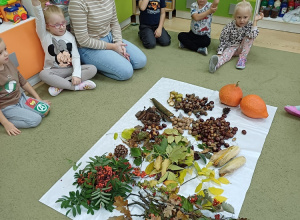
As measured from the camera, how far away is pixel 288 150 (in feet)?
4.91

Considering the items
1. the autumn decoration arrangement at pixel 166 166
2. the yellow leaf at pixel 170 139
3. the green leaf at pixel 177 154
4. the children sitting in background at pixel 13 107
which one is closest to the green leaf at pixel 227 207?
the autumn decoration arrangement at pixel 166 166

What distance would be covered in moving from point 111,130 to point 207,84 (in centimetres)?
84

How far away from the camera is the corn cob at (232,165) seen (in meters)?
1.33

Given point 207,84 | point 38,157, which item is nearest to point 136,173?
point 38,157

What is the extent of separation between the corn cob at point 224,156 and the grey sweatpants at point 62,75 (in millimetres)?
1117

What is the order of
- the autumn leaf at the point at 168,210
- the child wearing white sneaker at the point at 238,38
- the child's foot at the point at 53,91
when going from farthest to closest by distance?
1. the child wearing white sneaker at the point at 238,38
2. the child's foot at the point at 53,91
3. the autumn leaf at the point at 168,210

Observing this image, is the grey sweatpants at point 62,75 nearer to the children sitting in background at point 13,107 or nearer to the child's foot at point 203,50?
the children sitting in background at point 13,107

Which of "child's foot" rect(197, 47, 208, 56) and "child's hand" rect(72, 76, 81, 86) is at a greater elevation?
"child's hand" rect(72, 76, 81, 86)

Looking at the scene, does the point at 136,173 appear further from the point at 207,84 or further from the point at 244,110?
the point at 207,84

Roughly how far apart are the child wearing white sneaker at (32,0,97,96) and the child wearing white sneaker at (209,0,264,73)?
0.99m

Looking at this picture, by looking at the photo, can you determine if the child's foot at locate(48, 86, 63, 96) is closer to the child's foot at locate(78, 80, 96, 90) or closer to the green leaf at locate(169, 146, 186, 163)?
the child's foot at locate(78, 80, 96, 90)

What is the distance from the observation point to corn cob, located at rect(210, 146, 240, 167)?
137 centimetres

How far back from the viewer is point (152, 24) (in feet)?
8.76

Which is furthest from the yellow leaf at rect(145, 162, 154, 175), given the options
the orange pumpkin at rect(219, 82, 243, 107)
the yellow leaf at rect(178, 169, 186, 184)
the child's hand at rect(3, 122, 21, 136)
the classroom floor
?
the classroom floor
